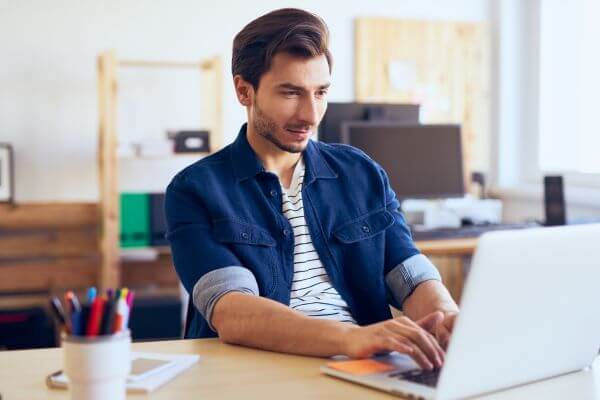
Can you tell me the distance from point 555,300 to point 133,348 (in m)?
0.63

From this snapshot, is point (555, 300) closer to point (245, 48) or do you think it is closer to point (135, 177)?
point (245, 48)

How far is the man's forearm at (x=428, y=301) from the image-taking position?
1469mm

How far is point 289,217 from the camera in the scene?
1.57m

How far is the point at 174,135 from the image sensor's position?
156 inches

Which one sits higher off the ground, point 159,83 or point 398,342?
point 159,83

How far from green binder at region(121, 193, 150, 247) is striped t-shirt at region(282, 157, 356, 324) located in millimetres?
2466

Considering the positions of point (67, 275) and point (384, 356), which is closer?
point (384, 356)

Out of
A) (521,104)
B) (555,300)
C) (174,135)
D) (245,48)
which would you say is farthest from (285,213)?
(521,104)

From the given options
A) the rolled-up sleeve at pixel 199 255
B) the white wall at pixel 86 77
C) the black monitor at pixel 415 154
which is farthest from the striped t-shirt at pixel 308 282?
the white wall at pixel 86 77

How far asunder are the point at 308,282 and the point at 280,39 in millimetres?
450

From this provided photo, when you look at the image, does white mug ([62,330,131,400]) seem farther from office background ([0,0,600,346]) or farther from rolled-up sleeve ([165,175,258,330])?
office background ([0,0,600,346])

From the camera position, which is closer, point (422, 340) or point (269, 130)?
point (422, 340)

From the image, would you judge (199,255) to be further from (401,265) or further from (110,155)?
(110,155)

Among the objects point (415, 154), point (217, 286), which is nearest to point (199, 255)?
point (217, 286)
